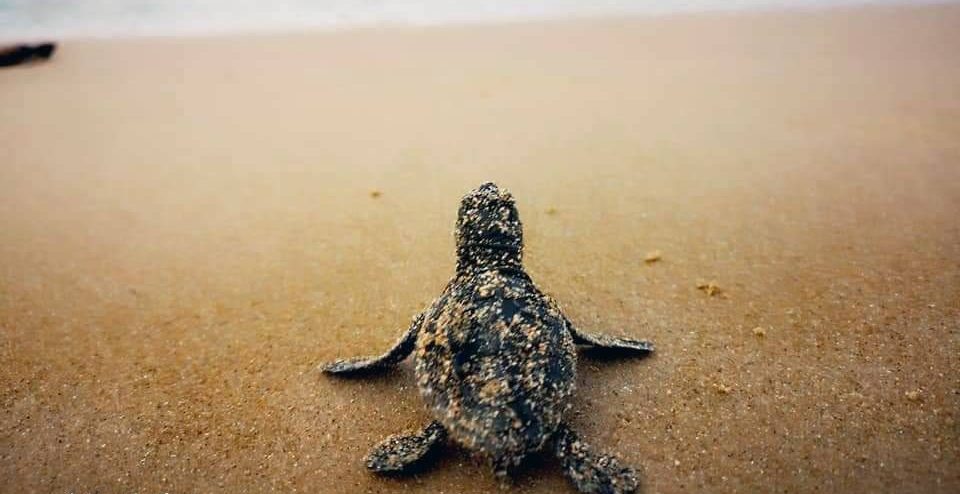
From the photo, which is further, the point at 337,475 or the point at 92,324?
the point at 92,324

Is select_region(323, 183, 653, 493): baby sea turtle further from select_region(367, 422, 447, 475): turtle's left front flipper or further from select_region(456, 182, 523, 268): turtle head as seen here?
select_region(456, 182, 523, 268): turtle head

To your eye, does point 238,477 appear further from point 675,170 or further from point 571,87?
point 571,87

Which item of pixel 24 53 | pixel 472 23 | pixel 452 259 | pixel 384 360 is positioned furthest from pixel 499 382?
pixel 24 53

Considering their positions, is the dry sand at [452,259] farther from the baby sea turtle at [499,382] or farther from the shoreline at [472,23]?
the shoreline at [472,23]

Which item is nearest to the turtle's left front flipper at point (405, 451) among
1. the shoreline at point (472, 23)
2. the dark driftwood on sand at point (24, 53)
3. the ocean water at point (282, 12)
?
the shoreline at point (472, 23)

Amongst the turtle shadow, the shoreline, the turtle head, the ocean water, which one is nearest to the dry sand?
the turtle shadow

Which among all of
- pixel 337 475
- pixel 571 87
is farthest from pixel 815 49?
pixel 337 475
